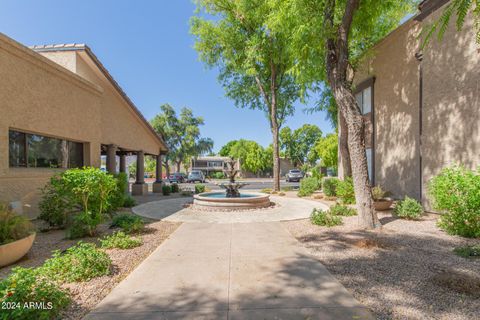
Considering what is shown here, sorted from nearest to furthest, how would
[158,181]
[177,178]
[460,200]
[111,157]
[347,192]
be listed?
[460,200] < [347,192] < [111,157] < [158,181] < [177,178]

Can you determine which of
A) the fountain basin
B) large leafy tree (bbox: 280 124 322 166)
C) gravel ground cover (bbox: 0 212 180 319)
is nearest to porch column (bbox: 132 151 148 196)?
the fountain basin

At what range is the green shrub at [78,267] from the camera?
3939 millimetres

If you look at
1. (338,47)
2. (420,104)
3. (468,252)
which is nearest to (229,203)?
(338,47)

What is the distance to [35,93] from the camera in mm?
8352

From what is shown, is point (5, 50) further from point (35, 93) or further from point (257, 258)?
point (257, 258)

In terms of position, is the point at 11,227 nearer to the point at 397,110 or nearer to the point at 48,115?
the point at 48,115

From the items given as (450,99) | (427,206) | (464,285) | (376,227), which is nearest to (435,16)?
(450,99)

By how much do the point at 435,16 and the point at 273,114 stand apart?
10.9m

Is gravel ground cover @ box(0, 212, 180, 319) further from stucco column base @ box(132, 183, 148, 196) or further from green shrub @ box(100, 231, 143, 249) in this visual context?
stucco column base @ box(132, 183, 148, 196)

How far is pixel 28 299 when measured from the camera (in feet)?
9.55

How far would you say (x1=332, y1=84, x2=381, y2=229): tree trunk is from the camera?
7.29 meters

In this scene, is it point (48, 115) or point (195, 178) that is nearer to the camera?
point (48, 115)

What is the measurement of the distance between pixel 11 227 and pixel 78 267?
2.14 meters

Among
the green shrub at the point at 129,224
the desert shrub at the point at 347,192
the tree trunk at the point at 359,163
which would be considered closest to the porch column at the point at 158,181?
the green shrub at the point at 129,224
